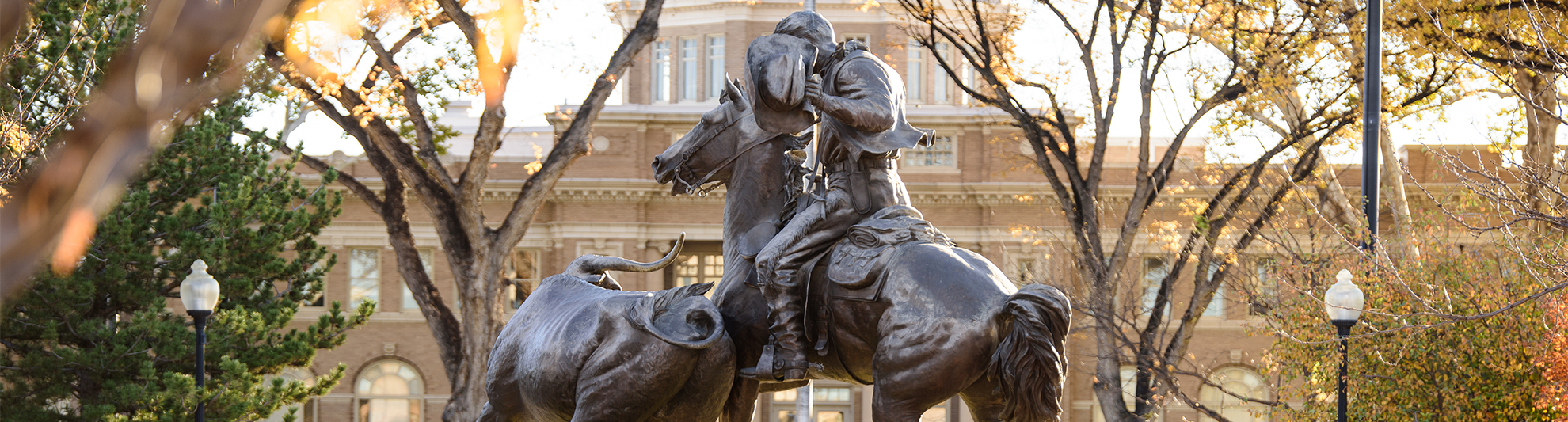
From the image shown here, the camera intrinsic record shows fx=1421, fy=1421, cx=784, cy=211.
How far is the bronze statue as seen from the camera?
6227 millimetres

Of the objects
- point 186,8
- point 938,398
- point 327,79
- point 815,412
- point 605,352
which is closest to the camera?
point 186,8

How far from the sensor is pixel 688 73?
41000mm

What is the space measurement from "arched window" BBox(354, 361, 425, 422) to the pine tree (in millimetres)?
20943

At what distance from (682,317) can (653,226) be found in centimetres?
3252

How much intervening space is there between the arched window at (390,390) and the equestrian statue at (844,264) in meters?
34.6

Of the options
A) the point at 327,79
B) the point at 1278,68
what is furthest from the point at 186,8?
the point at 1278,68

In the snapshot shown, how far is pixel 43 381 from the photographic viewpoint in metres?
17.7

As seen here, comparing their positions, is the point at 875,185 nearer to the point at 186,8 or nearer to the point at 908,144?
the point at 908,144

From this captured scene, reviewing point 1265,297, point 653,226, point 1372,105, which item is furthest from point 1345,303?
point 653,226

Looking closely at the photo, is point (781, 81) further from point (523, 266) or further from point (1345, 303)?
point (523, 266)

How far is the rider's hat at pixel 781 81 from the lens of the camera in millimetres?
5926

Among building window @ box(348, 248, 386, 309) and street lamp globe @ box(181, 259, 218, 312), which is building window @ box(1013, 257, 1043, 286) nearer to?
street lamp globe @ box(181, 259, 218, 312)

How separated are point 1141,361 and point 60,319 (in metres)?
13.8

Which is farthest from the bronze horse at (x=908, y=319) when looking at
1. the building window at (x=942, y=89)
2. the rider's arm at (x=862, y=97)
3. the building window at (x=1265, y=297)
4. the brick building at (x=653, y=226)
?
the building window at (x=942, y=89)
